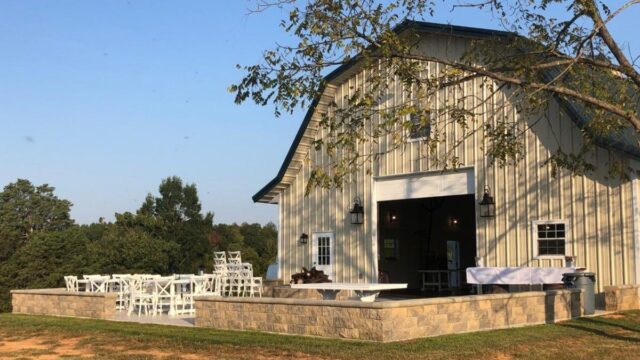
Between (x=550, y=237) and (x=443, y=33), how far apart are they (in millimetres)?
5024

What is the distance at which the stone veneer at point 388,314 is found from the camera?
932cm

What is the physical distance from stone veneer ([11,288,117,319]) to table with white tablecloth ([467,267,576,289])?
23.8 ft

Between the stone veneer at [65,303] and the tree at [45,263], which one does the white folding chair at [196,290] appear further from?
the tree at [45,263]

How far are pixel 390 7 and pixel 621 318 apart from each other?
6722mm

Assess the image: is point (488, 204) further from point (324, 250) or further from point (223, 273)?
point (223, 273)

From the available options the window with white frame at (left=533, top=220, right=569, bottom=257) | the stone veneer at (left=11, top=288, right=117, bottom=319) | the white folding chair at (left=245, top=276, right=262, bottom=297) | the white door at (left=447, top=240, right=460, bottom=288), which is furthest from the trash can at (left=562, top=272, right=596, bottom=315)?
the white door at (left=447, top=240, right=460, bottom=288)

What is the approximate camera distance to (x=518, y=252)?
575 inches

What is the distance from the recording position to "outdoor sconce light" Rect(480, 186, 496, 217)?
1501 centimetres

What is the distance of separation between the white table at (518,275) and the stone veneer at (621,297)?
76 cm

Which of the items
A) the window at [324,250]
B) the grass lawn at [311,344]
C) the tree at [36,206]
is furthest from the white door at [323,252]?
the tree at [36,206]

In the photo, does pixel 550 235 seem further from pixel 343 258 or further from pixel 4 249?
pixel 4 249

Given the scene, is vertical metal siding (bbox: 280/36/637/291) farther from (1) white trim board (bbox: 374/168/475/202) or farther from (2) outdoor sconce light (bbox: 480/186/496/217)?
(1) white trim board (bbox: 374/168/475/202)

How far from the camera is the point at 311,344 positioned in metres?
9.11

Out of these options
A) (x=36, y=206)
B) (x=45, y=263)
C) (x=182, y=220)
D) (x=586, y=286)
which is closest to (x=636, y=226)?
(x=586, y=286)
